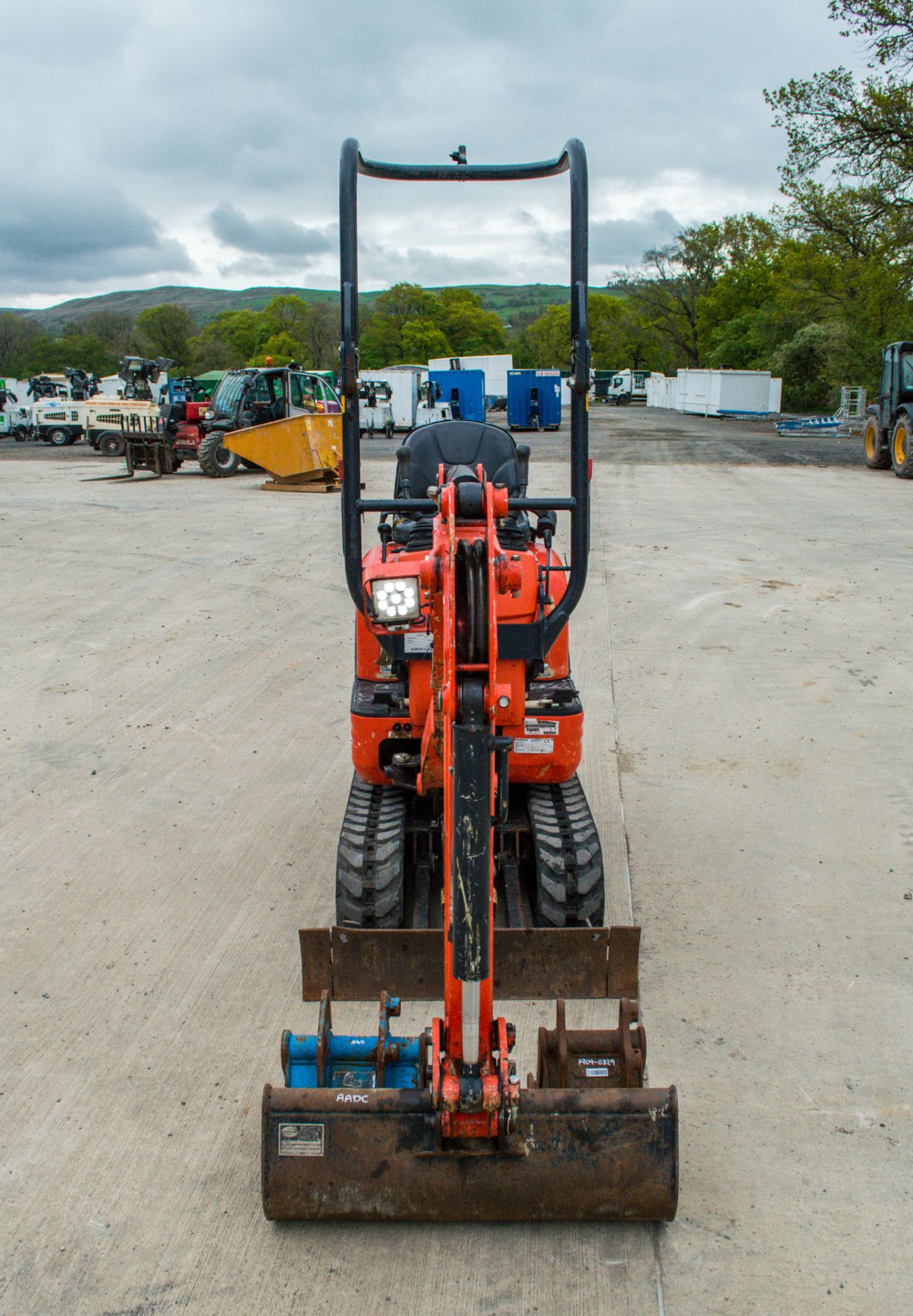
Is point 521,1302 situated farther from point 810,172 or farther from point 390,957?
point 810,172

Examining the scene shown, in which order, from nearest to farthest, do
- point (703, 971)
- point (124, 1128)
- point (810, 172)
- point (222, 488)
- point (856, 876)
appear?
point (124, 1128) < point (703, 971) < point (856, 876) < point (222, 488) < point (810, 172)

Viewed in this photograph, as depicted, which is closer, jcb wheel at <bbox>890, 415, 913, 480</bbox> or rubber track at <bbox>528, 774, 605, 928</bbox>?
rubber track at <bbox>528, 774, 605, 928</bbox>

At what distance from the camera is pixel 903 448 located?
67.3ft

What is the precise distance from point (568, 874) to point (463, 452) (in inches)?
76.2

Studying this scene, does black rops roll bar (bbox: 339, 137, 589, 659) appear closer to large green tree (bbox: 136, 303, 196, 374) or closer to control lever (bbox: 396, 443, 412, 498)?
control lever (bbox: 396, 443, 412, 498)

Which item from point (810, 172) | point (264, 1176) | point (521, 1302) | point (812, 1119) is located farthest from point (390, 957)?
point (810, 172)

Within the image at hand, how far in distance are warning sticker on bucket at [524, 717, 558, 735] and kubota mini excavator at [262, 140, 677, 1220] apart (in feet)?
0.03

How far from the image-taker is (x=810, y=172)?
29.5m

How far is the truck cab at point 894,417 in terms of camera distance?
2017cm

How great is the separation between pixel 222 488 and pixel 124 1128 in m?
17.2

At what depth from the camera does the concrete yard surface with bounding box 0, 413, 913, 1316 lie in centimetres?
285

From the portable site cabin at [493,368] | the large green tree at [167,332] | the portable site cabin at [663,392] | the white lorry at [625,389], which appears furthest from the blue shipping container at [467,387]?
the large green tree at [167,332]

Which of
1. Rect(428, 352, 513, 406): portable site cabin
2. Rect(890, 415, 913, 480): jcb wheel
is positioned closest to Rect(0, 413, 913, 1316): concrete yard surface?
Rect(890, 415, 913, 480): jcb wheel

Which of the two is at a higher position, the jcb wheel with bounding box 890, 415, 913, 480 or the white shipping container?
the white shipping container
